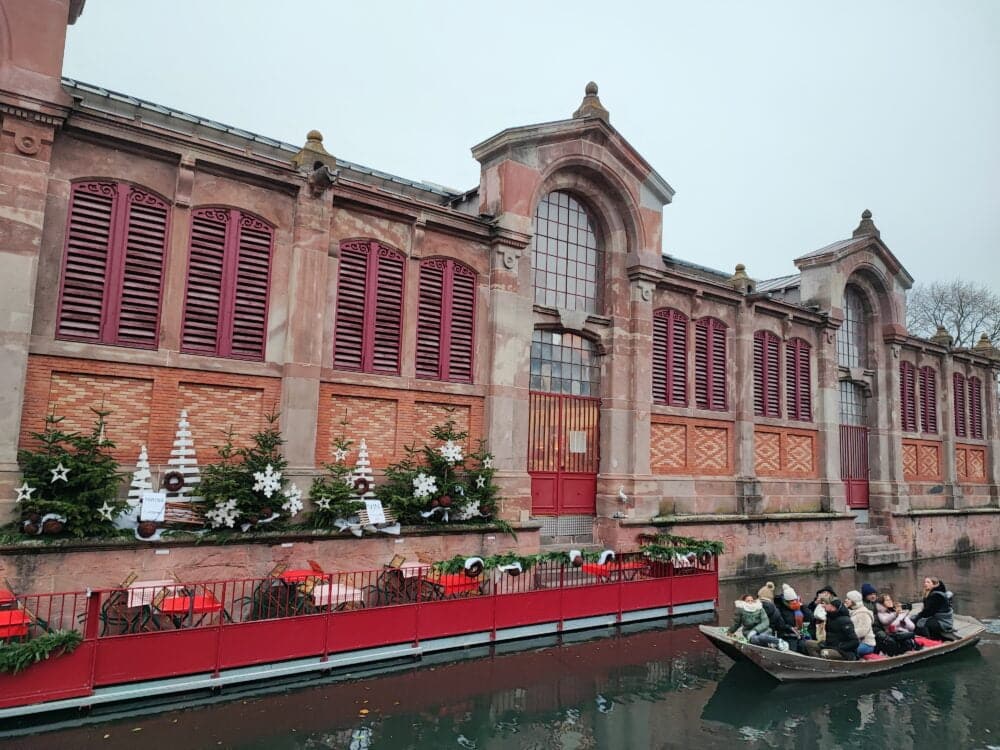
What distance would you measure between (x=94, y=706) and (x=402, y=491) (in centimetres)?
644

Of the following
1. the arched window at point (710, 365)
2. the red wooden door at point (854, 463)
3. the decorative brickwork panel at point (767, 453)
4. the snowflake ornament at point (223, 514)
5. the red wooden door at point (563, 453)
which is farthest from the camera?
the red wooden door at point (854, 463)

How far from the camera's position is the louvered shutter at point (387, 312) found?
14.4 m

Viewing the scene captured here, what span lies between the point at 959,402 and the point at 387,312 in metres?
27.4

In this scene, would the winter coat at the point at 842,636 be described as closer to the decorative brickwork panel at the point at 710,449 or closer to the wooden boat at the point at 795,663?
the wooden boat at the point at 795,663

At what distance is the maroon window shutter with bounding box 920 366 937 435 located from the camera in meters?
28.1

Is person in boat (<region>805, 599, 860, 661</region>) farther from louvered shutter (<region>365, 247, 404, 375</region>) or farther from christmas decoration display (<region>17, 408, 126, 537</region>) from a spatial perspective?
Answer: christmas decoration display (<region>17, 408, 126, 537</region>)

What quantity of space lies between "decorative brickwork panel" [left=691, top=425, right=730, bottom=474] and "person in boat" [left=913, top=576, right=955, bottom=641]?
7197mm

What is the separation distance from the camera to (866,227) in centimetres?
2545

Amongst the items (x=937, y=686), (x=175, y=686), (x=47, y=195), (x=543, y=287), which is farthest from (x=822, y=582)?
(x=47, y=195)

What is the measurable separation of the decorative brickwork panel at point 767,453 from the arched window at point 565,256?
23.6 feet

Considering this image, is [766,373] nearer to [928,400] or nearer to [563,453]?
[563,453]

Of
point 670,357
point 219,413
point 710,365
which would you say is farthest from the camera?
point 710,365

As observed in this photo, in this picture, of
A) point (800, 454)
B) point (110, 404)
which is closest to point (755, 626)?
point (110, 404)

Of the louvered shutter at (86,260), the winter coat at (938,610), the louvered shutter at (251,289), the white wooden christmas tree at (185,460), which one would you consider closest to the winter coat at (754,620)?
the winter coat at (938,610)
